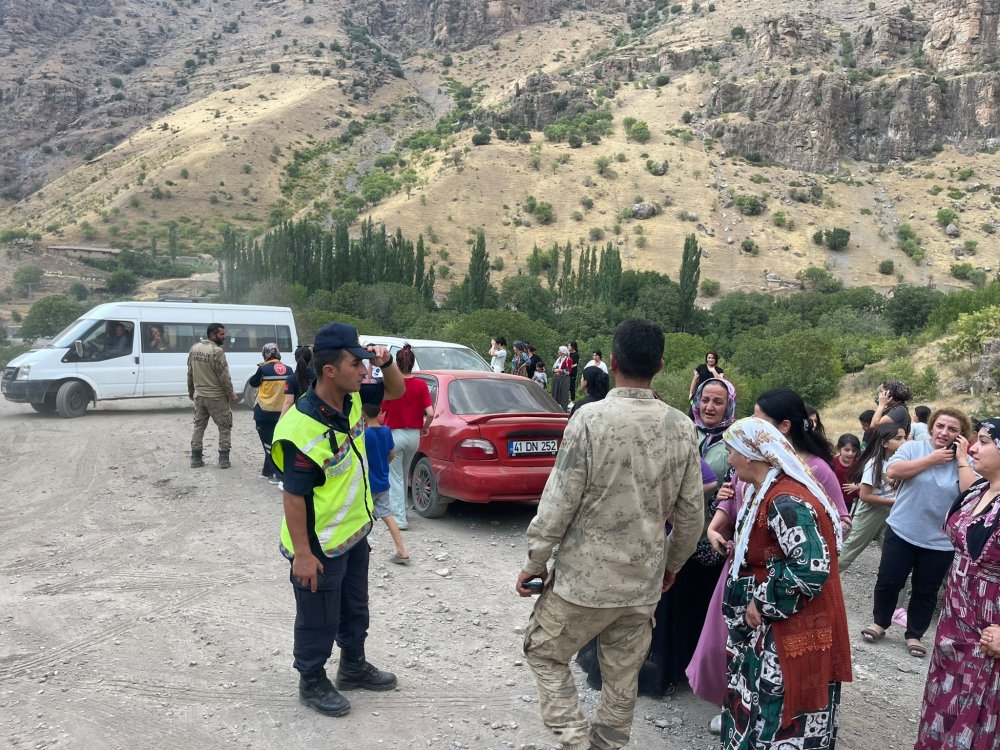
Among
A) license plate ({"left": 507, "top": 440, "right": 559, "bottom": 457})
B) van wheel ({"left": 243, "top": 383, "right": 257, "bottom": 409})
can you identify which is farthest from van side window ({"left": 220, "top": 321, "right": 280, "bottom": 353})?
license plate ({"left": 507, "top": 440, "right": 559, "bottom": 457})

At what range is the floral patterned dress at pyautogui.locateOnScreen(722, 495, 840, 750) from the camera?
238 centimetres

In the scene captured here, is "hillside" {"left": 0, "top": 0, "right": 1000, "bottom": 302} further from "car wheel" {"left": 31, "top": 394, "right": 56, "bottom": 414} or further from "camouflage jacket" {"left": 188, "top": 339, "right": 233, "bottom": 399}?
"camouflage jacket" {"left": 188, "top": 339, "right": 233, "bottom": 399}

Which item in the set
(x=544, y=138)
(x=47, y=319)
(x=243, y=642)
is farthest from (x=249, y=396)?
(x=544, y=138)

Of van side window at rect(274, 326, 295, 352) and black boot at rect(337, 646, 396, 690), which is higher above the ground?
van side window at rect(274, 326, 295, 352)

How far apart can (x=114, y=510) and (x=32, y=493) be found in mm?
1354

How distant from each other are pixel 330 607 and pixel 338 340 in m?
1.23

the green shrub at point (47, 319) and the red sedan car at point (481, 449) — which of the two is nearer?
the red sedan car at point (481, 449)

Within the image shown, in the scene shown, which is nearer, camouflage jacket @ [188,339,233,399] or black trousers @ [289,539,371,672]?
black trousers @ [289,539,371,672]

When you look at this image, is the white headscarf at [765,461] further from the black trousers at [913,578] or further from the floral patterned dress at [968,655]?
the black trousers at [913,578]

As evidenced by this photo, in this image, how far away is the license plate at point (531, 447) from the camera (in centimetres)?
641

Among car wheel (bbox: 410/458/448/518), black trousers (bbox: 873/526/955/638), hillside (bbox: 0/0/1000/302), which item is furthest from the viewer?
hillside (bbox: 0/0/1000/302)

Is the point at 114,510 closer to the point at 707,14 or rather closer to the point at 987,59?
the point at 987,59

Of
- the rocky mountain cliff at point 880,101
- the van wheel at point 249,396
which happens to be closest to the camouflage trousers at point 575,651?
the van wheel at point 249,396

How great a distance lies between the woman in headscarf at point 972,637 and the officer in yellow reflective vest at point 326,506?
2.48 metres
